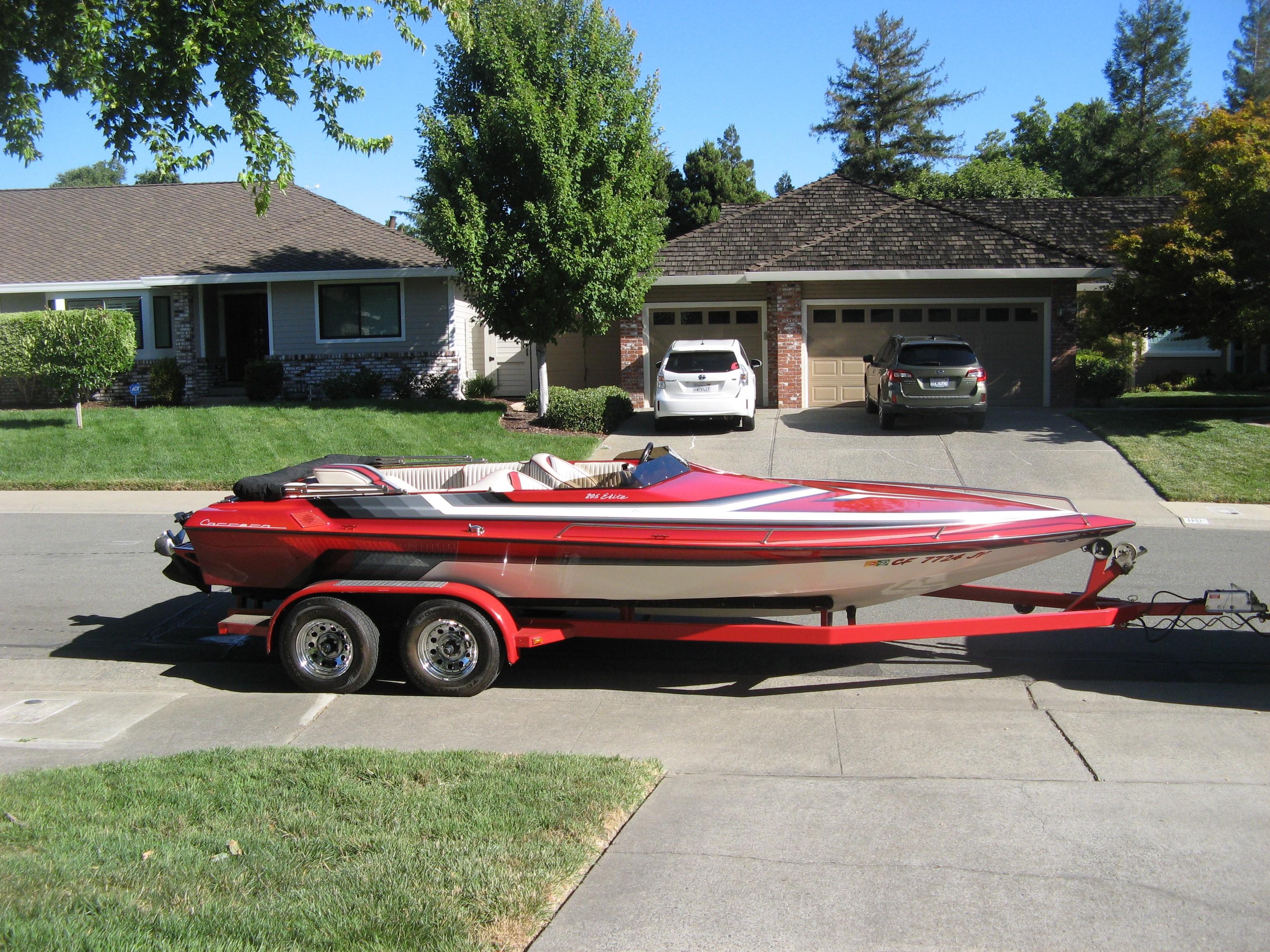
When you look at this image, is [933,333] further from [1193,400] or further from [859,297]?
[1193,400]

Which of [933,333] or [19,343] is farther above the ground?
[933,333]

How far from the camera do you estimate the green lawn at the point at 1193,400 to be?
73.6 ft

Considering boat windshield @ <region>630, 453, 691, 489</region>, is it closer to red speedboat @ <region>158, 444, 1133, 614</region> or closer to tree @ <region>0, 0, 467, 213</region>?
red speedboat @ <region>158, 444, 1133, 614</region>

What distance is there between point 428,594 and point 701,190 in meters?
40.5

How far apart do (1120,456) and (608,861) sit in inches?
586

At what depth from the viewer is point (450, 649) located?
692cm

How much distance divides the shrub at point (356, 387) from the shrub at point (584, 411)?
476 cm

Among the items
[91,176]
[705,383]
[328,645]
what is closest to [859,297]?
[705,383]

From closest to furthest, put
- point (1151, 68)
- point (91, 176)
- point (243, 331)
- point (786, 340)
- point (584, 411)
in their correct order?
point (584, 411), point (786, 340), point (243, 331), point (1151, 68), point (91, 176)

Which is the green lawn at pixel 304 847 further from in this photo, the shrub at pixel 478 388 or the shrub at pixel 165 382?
the shrub at pixel 165 382

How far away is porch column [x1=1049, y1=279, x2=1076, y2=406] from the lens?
21.8 m

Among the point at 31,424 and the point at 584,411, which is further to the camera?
the point at 584,411

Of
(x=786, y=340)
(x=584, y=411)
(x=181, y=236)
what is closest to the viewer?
(x=584, y=411)

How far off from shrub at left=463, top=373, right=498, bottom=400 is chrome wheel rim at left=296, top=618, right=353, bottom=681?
1737cm
